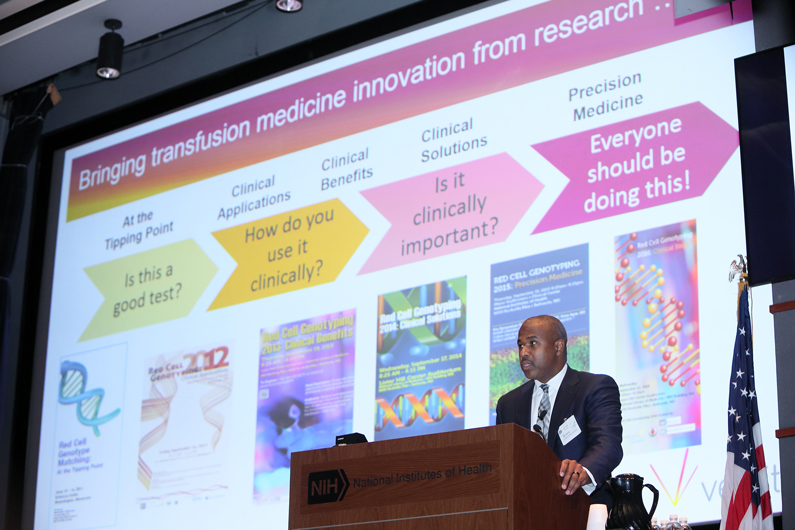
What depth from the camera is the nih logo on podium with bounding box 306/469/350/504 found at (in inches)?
98.6

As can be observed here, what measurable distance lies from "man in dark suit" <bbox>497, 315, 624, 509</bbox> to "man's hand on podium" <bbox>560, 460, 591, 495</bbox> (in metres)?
0.07

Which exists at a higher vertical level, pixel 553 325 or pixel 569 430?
pixel 553 325

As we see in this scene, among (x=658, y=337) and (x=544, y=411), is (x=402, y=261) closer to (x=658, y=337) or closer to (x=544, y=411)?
(x=658, y=337)

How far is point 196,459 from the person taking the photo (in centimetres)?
488

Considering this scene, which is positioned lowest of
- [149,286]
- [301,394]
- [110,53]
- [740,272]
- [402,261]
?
[301,394]

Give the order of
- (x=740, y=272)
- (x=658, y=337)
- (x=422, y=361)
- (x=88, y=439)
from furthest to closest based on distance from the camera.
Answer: (x=88, y=439) → (x=422, y=361) → (x=658, y=337) → (x=740, y=272)

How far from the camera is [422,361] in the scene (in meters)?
4.34

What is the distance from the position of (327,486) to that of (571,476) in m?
0.62

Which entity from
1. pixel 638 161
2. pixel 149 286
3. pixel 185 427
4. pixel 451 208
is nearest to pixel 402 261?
pixel 451 208

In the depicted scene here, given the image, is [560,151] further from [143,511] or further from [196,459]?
[143,511]

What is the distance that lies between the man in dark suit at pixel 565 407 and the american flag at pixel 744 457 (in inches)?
21.6

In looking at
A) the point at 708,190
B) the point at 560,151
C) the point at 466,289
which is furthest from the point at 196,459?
the point at 708,190

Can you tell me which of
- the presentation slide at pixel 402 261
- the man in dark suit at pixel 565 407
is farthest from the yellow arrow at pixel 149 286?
the man in dark suit at pixel 565 407

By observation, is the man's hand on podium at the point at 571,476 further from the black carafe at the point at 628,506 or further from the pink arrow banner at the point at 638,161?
the pink arrow banner at the point at 638,161
